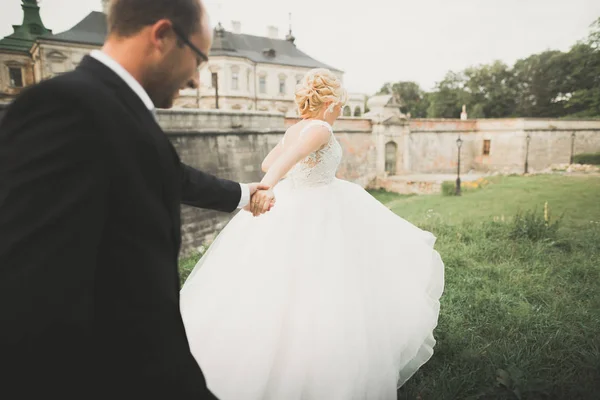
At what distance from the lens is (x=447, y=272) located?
4.70m

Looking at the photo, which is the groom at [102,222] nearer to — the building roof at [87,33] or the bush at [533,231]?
the bush at [533,231]

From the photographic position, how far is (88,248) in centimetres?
97

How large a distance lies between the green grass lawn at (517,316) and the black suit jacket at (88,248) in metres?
2.08

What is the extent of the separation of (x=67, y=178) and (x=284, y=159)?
1.86 metres

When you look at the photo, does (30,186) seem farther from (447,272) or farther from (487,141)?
(487,141)

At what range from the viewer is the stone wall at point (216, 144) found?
→ 1022cm

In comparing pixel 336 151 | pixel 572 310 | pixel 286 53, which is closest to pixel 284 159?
pixel 336 151

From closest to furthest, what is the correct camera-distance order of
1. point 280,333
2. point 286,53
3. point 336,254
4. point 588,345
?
point 280,333, point 336,254, point 588,345, point 286,53

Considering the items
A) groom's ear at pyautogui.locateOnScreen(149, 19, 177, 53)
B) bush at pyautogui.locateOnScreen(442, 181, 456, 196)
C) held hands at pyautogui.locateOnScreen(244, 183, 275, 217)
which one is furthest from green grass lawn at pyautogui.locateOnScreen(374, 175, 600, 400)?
bush at pyautogui.locateOnScreen(442, 181, 456, 196)

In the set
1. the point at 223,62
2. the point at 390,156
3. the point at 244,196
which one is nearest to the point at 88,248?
the point at 244,196

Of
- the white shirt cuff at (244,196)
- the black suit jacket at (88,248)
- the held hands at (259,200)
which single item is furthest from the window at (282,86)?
the black suit jacket at (88,248)

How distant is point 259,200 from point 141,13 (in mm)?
1536

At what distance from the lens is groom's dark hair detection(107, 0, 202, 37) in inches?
45.6

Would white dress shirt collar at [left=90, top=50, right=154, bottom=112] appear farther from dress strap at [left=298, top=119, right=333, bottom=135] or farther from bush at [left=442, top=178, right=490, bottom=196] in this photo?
bush at [left=442, top=178, right=490, bottom=196]
